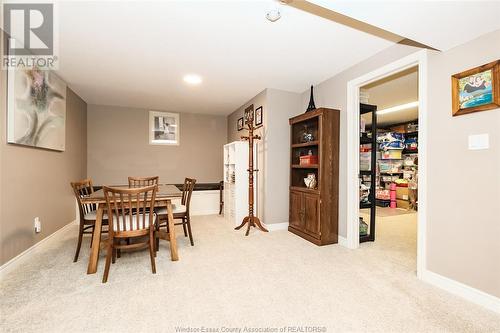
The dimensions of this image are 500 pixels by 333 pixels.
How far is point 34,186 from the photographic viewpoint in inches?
108

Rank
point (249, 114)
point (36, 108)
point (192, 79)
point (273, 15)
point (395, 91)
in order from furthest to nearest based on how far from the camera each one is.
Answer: point (249, 114), point (395, 91), point (192, 79), point (36, 108), point (273, 15)

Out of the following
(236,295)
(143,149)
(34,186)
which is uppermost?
(143,149)

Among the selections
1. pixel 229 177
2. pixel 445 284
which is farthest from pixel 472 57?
pixel 229 177

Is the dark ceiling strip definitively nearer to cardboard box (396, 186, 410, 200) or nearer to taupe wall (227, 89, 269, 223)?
taupe wall (227, 89, 269, 223)

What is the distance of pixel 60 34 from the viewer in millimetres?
2209

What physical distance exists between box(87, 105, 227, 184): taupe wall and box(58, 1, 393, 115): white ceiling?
1.15 meters

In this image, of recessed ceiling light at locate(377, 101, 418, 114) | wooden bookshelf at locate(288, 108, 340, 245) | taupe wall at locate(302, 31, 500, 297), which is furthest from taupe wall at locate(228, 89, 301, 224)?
recessed ceiling light at locate(377, 101, 418, 114)

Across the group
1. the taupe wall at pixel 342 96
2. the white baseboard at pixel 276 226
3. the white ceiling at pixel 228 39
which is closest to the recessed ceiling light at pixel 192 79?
the white ceiling at pixel 228 39

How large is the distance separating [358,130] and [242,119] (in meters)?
2.47

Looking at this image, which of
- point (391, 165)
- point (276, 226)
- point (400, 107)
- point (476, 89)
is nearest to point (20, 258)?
point (276, 226)

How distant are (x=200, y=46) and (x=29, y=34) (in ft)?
5.51

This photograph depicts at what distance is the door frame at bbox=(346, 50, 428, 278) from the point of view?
2.12 m

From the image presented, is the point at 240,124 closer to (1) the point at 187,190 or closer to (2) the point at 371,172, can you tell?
(1) the point at 187,190

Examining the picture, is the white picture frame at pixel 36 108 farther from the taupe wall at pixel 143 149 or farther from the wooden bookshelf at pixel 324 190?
the wooden bookshelf at pixel 324 190
